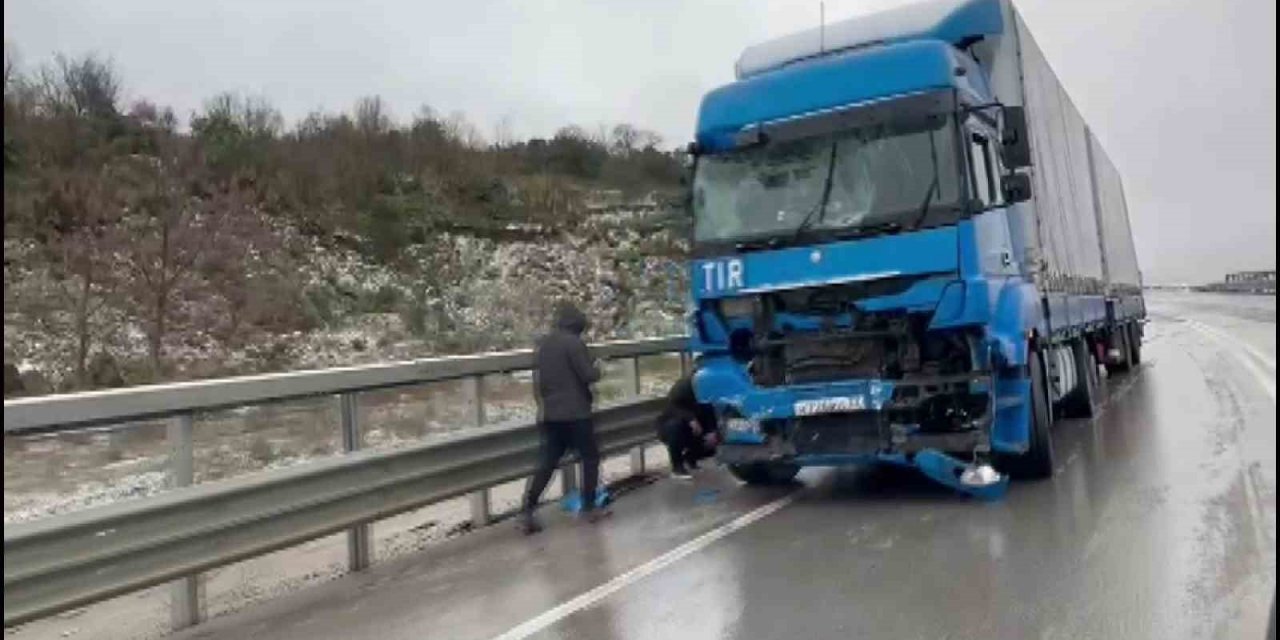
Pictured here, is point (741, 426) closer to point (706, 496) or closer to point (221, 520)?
point (706, 496)

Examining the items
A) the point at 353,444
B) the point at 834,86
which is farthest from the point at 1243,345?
the point at 353,444

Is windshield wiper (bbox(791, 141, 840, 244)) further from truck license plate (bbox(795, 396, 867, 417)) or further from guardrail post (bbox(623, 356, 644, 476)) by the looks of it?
guardrail post (bbox(623, 356, 644, 476))

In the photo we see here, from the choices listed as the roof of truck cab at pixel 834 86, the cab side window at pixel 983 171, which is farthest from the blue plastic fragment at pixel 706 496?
the cab side window at pixel 983 171

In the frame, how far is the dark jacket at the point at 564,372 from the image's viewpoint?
29.0 feet

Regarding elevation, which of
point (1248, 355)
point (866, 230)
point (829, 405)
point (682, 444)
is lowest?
point (682, 444)

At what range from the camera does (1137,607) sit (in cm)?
541

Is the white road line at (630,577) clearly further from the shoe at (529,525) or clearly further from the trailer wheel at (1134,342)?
the trailer wheel at (1134,342)

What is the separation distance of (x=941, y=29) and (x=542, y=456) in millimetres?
4734

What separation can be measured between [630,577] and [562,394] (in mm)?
2347

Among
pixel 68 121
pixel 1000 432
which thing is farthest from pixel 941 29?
pixel 68 121

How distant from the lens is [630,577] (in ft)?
22.2

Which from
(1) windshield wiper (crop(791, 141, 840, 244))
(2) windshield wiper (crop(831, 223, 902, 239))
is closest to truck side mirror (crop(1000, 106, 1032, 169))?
(2) windshield wiper (crop(831, 223, 902, 239))

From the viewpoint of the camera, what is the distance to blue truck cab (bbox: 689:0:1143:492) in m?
8.28

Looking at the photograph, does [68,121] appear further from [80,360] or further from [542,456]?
[542,456]
